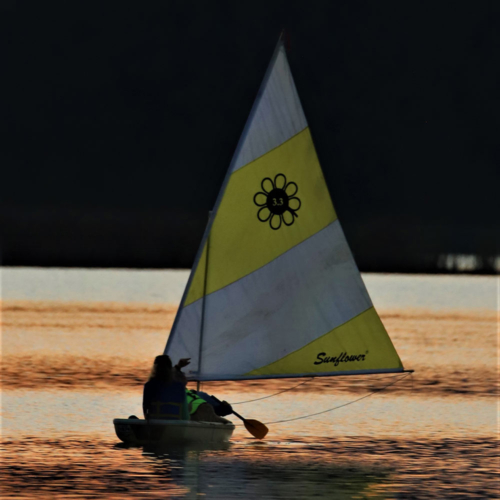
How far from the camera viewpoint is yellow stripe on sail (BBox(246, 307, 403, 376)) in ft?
98.4

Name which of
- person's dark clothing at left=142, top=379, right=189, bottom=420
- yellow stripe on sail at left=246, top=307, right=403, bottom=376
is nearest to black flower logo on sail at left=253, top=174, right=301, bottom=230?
yellow stripe on sail at left=246, top=307, right=403, bottom=376

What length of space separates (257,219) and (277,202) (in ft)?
1.97

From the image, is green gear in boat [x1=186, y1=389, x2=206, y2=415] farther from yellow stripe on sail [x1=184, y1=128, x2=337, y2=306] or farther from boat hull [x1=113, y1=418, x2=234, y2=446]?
yellow stripe on sail [x1=184, y1=128, x2=337, y2=306]

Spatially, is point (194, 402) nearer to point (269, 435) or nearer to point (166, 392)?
point (166, 392)

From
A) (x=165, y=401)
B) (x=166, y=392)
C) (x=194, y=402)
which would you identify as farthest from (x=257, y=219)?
(x=165, y=401)

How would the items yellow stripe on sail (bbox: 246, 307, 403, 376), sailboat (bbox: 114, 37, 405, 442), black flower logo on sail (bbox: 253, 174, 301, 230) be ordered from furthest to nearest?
yellow stripe on sail (bbox: 246, 307, 403, 376), black flower logo on sail (bbox: 253, 174, 301, 230), sailboat (bbox: 114, 37, 405, 442)

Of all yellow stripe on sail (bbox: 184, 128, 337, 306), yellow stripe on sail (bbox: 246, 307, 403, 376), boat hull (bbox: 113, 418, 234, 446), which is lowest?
boat hull (bbox: 113, 418, 234, 446)

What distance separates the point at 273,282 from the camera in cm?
3034

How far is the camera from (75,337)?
7662cm

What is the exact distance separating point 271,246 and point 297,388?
814 inches

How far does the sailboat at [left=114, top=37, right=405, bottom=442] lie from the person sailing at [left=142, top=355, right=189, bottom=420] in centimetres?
26

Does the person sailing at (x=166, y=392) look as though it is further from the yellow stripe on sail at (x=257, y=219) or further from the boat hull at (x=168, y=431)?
the yellow stripe on sail at (x=257, y=219)

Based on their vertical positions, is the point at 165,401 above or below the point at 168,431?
above

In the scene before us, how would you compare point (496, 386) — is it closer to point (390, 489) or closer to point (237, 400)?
point (237, 400)
